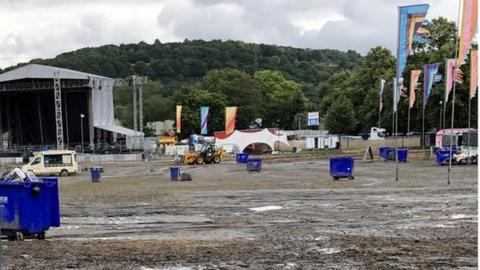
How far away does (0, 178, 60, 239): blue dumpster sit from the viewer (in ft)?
37.0

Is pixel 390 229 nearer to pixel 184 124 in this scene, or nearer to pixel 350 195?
pixel 350 195

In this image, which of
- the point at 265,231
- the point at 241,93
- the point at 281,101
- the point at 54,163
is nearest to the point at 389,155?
the point at 54,163

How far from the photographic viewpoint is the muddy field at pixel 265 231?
8.96 metres

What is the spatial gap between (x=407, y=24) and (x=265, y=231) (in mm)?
16514

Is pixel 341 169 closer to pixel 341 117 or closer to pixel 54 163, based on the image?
pixel 54 163

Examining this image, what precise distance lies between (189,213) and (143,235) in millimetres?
4437

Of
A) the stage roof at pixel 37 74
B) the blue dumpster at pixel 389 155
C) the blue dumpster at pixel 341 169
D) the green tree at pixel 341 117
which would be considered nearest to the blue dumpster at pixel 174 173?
the blue dumpster at pixel 341 169

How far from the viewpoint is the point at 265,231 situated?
13.0 meters

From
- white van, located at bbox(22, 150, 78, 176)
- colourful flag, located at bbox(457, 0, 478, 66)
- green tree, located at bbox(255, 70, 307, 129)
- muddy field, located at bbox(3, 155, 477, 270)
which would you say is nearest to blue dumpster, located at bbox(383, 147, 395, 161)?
white van, located at bbox(22, 150, 78, 176)

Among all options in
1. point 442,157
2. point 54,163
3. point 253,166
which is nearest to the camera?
point 253,166

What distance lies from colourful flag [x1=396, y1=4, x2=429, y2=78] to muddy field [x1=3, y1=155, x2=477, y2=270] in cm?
647

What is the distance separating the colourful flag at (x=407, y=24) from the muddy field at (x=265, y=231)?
6.47 m

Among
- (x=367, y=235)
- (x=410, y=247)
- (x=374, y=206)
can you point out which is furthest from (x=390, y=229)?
(x=374, y=206)

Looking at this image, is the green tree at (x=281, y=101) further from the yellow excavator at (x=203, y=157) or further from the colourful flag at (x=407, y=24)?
the colourful flag at (x=407, y=24)
